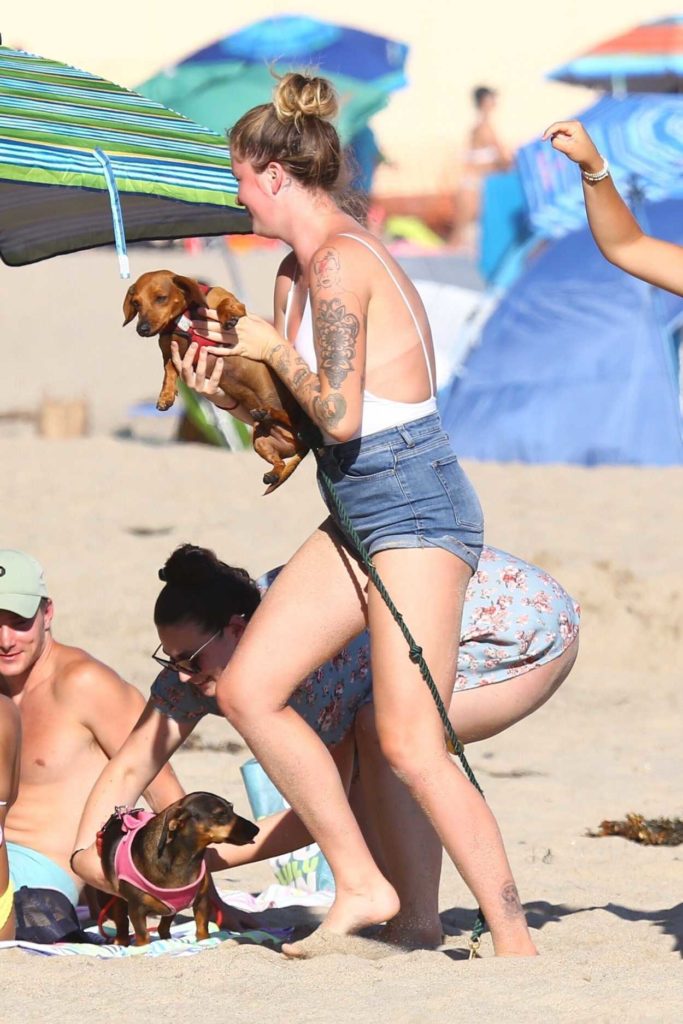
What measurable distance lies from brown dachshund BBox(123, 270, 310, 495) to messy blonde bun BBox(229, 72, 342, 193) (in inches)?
11.5

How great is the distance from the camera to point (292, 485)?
390 inches

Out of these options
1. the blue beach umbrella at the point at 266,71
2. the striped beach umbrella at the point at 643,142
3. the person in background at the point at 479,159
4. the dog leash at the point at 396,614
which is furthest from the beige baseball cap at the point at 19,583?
the person in background at the point at 479,159

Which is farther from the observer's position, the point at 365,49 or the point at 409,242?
the point at 409,242

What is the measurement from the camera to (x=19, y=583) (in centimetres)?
397

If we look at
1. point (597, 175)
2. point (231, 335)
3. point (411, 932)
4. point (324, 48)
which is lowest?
point (411, 932)

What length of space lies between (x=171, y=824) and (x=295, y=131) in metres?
1.54

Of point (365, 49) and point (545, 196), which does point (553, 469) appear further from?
point (365, 49)

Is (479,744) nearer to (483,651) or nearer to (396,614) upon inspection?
(483,651)

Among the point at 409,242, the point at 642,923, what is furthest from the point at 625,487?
the point at 409,242

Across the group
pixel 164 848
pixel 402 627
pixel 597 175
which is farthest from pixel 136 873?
pixel 597 175

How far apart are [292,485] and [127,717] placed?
579cm

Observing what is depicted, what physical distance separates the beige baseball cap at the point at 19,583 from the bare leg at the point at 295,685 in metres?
0.79

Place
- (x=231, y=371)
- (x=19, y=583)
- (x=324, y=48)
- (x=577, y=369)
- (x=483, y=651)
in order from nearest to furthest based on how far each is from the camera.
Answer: (x=231, y=371)
(x=483, y=651)
(x=19, y=583)
(x=577, y=369)
(x=324, y=48)

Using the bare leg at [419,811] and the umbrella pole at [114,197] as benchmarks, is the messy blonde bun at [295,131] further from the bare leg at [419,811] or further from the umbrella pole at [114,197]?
the bare leg at [419,811]
